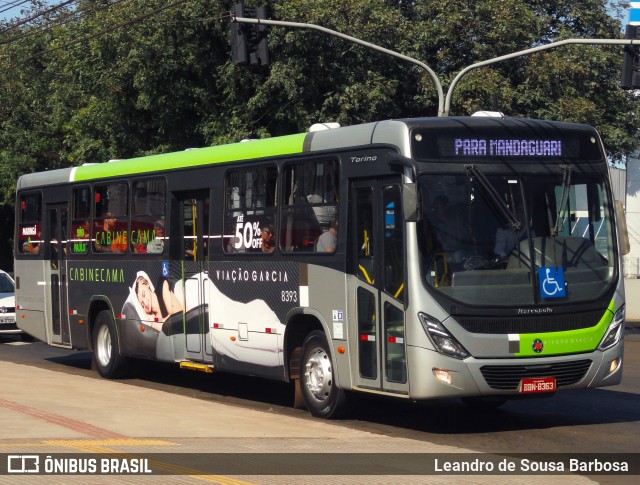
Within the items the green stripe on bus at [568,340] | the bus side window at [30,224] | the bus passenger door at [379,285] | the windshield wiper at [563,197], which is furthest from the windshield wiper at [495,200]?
the bus side window at [30,224]

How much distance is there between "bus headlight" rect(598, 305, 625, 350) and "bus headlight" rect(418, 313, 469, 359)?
5.48 ft

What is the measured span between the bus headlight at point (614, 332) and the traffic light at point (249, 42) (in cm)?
1072

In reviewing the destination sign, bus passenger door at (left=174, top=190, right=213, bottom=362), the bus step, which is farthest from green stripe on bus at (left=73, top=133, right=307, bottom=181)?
the bus step

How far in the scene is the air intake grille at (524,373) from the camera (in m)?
11.2

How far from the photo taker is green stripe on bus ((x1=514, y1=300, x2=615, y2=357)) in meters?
11.4

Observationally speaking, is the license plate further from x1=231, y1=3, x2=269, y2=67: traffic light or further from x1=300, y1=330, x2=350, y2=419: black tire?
x1=231, y1=3, x2=269, y2=67: traffic light

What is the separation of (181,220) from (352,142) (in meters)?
4.15

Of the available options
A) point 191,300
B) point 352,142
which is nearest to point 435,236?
point 352,142

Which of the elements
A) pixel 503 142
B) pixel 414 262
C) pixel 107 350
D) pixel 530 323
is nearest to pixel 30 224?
pixel 107 350

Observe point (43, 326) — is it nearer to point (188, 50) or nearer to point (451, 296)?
point (451, 296)

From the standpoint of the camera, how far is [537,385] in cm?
1139

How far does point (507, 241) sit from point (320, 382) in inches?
112

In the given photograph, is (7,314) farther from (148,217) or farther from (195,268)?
(195,268)

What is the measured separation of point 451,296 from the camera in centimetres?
1122
